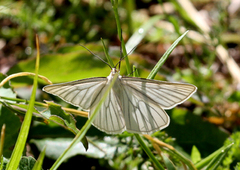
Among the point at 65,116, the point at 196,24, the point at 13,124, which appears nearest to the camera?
the point at 65,116

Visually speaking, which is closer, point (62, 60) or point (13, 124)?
point (13, 124)

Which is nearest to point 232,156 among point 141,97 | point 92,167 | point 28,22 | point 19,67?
point 141,97

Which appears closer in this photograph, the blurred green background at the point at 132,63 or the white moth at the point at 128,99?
the white moth at the point at 128,99

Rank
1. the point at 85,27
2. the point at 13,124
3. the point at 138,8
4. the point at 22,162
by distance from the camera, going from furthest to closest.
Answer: the point at 138,8
the point at 85,27
the point at 13,124
the point at 22,162

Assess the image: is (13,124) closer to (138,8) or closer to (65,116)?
(65,116)

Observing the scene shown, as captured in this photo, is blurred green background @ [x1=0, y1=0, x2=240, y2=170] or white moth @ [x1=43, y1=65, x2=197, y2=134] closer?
→ white moth @ [x1=43, y1=65, x2=197, y2=134]
